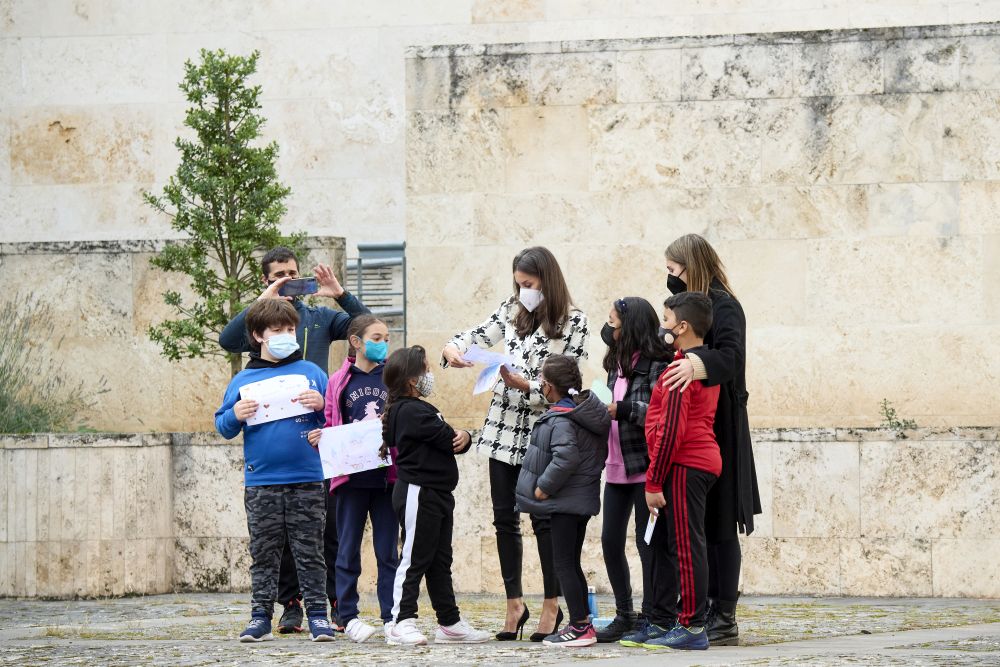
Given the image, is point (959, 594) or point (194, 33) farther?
point (194, 33)

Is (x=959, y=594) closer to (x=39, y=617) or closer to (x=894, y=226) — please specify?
(x=894, y=226)

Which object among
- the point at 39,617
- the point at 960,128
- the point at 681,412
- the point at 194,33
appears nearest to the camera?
the point at 681,412

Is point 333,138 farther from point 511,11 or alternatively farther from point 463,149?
point 463,149

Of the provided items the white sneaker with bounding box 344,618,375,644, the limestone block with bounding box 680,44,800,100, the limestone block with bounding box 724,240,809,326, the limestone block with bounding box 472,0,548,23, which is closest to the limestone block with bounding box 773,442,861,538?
the limestone block with bounding box 724,240,809,326

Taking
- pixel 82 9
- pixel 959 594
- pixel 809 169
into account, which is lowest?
pixel 959 594

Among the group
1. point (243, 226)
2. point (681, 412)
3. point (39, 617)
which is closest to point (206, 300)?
point (243, 226)

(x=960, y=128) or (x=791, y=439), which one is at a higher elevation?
(x=960, y=128)

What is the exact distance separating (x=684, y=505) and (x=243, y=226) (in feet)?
16.5

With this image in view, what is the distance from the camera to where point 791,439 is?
984 centimetres

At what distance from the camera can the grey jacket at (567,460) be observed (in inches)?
277

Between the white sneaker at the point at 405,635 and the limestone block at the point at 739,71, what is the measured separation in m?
4.99

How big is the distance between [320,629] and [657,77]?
5080 mm

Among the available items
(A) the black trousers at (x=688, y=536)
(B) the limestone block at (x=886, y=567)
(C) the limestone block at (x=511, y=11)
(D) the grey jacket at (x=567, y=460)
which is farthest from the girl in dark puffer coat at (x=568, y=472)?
(C) the limestone block at (x=511, y=11)

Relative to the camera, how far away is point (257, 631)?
730 centimetres
